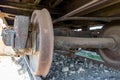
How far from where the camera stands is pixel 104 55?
4.78 feet

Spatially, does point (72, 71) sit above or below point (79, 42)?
below

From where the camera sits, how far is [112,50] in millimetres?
1359

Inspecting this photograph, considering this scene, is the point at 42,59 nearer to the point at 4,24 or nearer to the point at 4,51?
the point at 4,51

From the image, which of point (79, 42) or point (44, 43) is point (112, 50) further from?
point (44, 43)

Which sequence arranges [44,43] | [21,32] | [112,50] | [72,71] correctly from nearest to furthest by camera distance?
[44,43] < [21,32] < [112,50] < [72,71]

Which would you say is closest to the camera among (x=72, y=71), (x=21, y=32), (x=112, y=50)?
(x=21, y=32)

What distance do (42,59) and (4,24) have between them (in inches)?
62.5

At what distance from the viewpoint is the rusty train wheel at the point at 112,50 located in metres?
1.31

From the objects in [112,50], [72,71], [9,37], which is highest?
[9,37]

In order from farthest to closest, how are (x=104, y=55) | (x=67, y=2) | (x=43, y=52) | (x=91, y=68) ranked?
(x=91, y=68)
(x=67, y=2)
(x=104, y=55)
(x=43, y=52)

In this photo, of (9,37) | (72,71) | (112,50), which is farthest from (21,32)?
(72,71)

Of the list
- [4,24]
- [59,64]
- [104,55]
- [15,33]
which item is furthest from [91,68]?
[15,33]

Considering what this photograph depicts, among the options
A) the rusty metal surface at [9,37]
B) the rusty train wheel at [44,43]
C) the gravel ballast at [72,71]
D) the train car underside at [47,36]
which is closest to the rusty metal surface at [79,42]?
the train car underside at [47,36]

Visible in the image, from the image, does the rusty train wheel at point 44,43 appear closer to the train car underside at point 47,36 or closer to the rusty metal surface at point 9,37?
the train car underside at point 47,36
